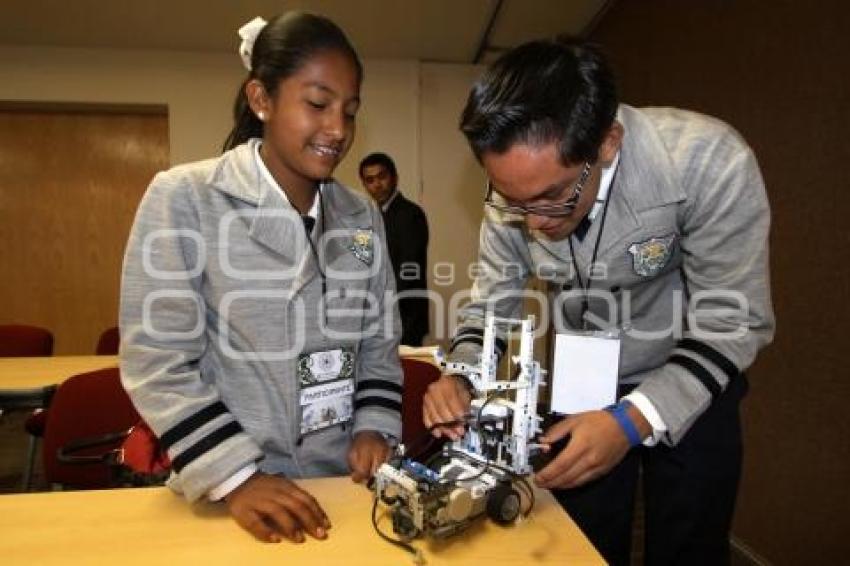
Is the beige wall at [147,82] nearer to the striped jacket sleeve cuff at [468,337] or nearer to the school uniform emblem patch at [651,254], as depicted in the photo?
the striped jacket sleeve cuff at [468,337]

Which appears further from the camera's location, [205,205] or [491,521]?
[205,205]

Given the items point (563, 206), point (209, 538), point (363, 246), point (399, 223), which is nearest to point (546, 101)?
point (563, 206)

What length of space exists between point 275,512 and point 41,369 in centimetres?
203

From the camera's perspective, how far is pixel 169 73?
424 centimetres

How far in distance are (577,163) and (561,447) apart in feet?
1.68

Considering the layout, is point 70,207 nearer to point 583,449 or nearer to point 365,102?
point 365,102

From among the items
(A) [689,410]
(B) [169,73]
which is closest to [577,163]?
(A) [689,410]

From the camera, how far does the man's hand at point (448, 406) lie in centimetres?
103

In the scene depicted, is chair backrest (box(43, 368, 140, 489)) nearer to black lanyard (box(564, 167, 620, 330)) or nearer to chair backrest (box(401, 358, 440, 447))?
chair backrest (box(401, 358, 440, 447))

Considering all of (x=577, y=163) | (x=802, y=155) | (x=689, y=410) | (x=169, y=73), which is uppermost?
(x=169, y=73)

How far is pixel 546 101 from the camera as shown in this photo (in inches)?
35.9

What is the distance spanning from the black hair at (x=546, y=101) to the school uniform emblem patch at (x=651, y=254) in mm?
234

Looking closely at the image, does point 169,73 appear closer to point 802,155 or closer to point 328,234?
point 328,234

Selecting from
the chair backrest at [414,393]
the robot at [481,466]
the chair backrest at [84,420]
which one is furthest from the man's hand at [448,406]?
the chair backrest at [84,420]
